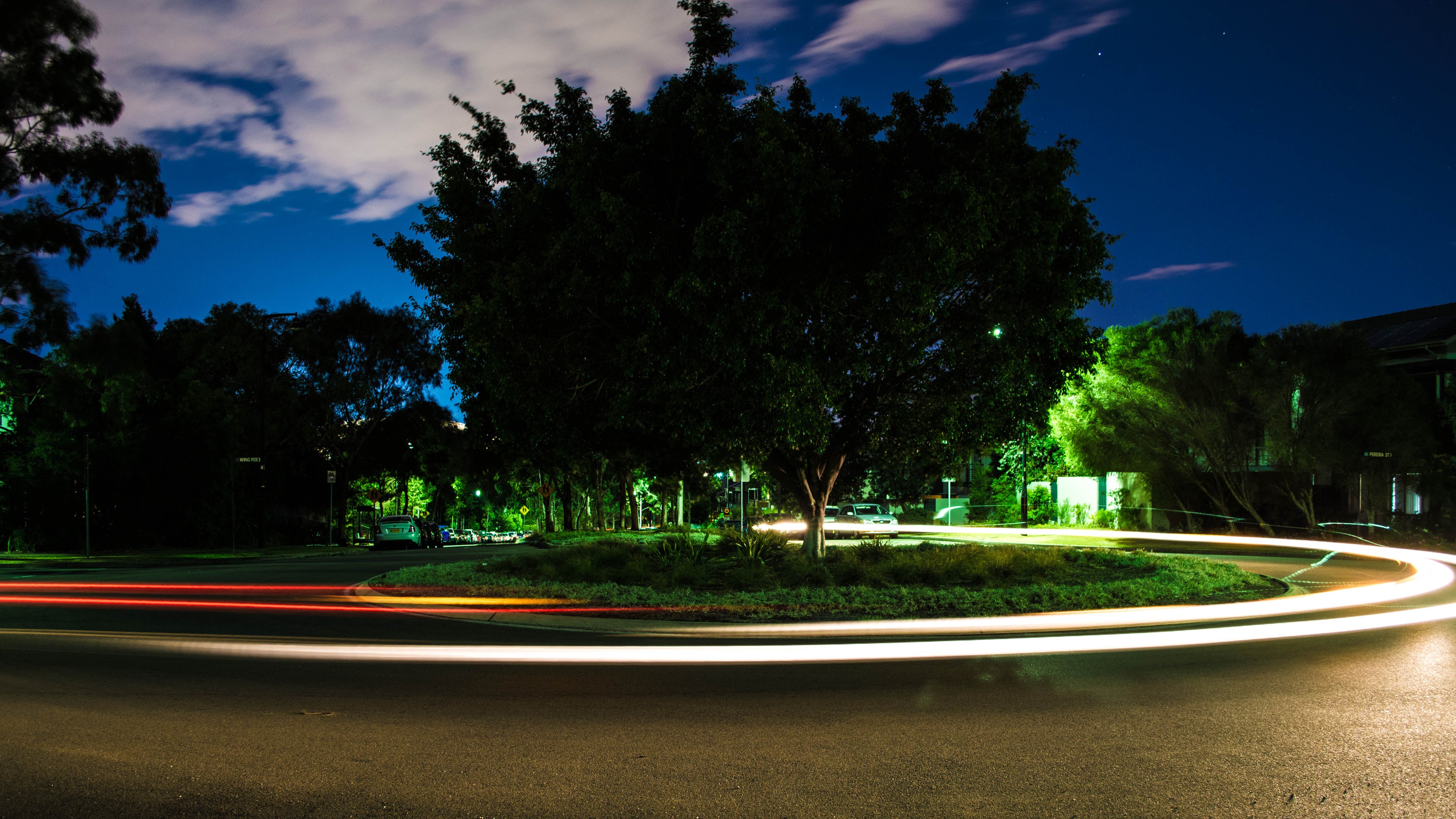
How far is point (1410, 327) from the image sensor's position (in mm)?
36062

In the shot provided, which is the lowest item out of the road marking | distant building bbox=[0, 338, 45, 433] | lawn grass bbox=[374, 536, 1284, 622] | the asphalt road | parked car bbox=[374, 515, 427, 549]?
parked car bbox=[374, 515, 427, 549]

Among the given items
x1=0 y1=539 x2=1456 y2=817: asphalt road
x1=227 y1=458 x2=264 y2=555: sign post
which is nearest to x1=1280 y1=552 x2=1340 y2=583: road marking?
x1=0 y1=539 x2=1456 y2=817: asphalt road

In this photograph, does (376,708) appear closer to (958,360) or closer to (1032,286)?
(958,360)

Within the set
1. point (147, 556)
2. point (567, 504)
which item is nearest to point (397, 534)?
point (147, 556)

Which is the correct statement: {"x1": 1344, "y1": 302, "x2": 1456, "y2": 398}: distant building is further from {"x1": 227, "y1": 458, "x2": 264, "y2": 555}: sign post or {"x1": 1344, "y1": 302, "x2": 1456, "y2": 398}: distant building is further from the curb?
{"x1": 227, "y1": 458, "x2": 264, "y2": 555}: sign post

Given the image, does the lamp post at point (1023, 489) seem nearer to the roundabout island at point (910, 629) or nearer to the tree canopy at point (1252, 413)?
the tree canopy at point (1252, 413)

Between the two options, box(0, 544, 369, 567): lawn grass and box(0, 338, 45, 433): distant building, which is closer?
box(0, 544, 369, 567): lawn grass

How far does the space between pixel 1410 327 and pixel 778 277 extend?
3358cm

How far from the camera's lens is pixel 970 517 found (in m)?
50.6

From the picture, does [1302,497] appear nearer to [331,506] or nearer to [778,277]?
[778,277]

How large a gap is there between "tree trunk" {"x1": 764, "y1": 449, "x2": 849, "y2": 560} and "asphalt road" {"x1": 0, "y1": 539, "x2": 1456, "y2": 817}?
901 cm

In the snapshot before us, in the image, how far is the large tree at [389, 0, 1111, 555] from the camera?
13.6 metres

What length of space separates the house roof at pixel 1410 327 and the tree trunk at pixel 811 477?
2331 cm

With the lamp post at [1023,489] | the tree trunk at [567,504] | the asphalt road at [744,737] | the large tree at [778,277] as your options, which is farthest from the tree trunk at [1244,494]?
the tree trunk at [567,504]
